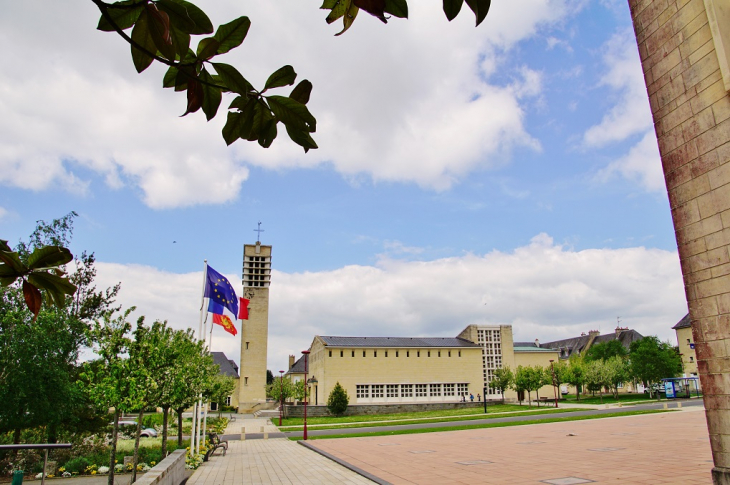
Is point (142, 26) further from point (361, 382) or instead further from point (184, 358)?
point (361, 382)

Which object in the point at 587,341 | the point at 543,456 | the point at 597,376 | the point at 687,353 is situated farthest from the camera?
the point at 587,341

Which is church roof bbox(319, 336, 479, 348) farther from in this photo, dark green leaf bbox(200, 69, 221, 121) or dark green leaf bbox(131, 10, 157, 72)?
dark green leaf bbox(131, 10, 157, 72)

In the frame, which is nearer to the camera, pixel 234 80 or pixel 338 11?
pixel 234 80

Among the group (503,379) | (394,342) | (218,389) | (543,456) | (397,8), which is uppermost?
(394,342)

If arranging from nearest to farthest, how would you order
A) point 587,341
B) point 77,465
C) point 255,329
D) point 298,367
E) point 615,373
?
point 77,465, point 615,373, point 255,329, point 298,367, point 587,341

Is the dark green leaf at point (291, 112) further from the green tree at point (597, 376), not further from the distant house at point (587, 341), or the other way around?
the distant house at point (587, 341)

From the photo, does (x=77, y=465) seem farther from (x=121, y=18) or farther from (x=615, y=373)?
(x=615, y=373)

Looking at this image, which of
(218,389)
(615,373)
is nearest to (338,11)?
(218,389)

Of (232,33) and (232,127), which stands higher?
(232,33)

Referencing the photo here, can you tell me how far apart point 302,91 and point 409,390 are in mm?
61953

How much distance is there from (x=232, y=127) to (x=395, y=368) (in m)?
60.9

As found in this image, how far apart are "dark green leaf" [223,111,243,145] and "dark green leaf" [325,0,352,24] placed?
17.4 inches

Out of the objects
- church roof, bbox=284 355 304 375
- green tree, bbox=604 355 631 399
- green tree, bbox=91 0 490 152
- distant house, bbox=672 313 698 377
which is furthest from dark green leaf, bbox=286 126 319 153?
church roof, bbox=284 355 304 375

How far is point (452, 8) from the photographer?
3.94 feet
